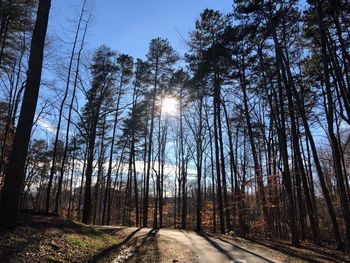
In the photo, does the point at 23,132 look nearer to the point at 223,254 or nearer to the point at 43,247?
the point at 43,247

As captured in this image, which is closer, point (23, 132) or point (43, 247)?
point (43, 247)

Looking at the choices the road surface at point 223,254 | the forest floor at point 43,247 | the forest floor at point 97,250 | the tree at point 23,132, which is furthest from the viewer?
the road surface at point 223,254

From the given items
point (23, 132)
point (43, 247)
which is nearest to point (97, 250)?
point (43, 247)

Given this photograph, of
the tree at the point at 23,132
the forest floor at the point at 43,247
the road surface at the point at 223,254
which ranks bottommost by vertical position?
the road surface at the point at 223,254

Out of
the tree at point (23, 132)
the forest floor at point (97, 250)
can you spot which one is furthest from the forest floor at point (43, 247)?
the tree at point (23, 132)

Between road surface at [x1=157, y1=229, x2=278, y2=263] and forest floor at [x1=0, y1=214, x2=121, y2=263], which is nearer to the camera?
forest floor at [x1=0, y1=214, x2=121, y2=263]

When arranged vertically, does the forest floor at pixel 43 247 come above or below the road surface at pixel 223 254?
above

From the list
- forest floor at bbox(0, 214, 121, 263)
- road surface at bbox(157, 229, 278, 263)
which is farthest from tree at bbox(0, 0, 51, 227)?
road surface at bbox(157, 229, 278, 263)

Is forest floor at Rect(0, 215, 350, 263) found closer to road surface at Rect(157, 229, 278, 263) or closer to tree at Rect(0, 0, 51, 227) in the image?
road surface at Rect(157, 229, 278, 263)

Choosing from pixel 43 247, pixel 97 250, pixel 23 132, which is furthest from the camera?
pixel 97 250

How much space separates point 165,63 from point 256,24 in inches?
364

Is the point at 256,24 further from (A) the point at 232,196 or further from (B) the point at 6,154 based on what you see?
(B) the point at 6,154

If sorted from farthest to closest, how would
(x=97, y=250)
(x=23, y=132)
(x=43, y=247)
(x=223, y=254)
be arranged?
(x=223, y=254)
(x=97, y=250)
(x=23, y=132)
(x=43, y=247)

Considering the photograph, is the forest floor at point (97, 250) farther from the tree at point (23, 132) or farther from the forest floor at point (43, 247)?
the tree at point (23, 132)
